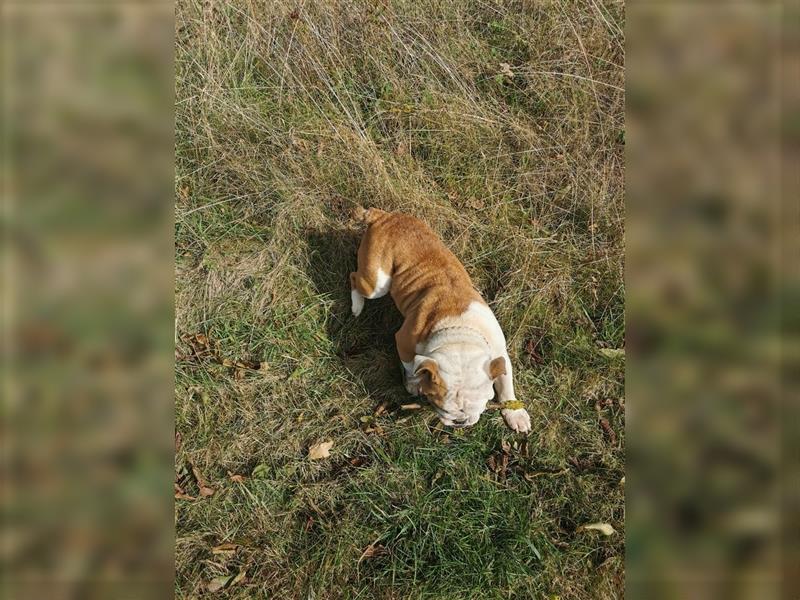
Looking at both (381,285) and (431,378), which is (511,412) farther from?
(381,285)

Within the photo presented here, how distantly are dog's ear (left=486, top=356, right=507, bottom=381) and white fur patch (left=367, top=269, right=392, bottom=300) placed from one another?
4.28 feet

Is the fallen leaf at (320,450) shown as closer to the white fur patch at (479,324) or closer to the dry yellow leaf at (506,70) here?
the white fur patch at (479,324)

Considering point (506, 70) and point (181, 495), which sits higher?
point (506, 70)

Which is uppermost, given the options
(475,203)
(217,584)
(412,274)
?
(475,203)

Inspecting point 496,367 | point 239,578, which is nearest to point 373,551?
point 239,578

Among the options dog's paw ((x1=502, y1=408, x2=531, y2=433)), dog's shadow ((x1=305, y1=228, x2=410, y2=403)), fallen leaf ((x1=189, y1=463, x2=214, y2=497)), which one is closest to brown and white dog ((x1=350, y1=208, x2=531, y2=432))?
dog's paw ((x1=502, y1=408, x2=531, y2=433))

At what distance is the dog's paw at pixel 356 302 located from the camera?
16.3 ft

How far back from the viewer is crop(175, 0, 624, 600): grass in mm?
4129

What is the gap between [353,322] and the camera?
504 centimetres

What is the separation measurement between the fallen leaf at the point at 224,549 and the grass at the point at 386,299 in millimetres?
15

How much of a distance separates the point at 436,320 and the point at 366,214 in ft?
4.76

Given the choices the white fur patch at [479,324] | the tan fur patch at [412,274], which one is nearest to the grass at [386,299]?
the tan fur patch at [412,274]
